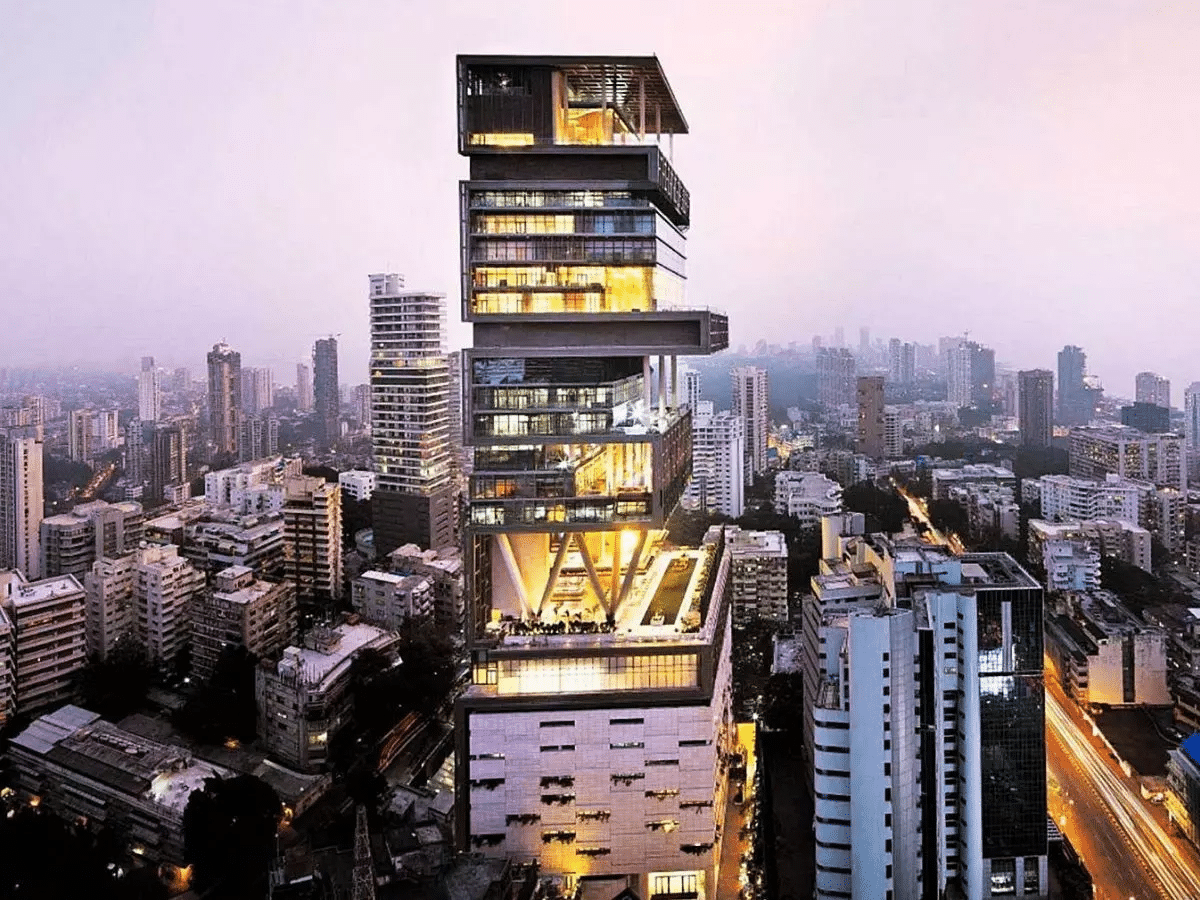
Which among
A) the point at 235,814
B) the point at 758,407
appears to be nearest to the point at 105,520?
the point at 235,814

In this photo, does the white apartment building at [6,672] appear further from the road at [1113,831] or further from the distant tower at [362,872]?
the road at [1113,831]

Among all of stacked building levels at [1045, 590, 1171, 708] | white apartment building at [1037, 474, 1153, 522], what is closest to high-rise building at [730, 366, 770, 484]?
white apartment building at [1037, 474, 1153, 522]

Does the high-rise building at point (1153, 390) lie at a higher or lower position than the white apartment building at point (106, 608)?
Answer: higher

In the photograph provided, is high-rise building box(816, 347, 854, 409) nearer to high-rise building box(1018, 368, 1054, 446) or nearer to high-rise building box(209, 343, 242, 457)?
high-rise building box(1018, 368, 1054, 446)

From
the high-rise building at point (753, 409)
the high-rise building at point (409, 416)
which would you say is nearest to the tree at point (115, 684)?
the high-rise building at point (409, 416)

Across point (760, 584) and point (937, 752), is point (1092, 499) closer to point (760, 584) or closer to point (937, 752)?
point (760, 584)

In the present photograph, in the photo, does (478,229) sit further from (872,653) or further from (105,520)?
(105,520)
